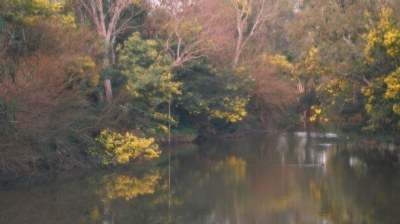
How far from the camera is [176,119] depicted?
117ft

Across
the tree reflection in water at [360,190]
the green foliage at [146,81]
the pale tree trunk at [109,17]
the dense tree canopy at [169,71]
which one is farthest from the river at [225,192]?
the pale tree trunk at [109,17]

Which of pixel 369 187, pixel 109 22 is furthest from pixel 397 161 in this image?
pixel 109 22

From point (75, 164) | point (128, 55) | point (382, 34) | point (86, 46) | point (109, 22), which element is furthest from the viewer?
point (109, 22)

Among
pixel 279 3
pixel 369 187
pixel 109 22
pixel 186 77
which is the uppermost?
pixel 279 3

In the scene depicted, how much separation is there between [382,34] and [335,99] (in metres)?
6.40

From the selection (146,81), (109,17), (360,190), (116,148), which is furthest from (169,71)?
(360,190)

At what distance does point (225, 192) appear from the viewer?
776 inches

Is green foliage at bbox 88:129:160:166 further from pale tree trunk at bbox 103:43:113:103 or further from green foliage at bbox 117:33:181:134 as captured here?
pale tree trunk at bbox 103:43:113:103

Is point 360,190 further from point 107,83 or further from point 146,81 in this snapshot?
point 107,83

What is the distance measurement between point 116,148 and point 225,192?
7.10 m

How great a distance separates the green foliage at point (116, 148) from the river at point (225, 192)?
1.96ft

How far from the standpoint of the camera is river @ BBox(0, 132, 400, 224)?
1586 cm

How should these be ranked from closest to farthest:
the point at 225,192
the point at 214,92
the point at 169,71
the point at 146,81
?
the point at 225,192 → the point at 146,81 → the point at 169,71 → the point at 214,92

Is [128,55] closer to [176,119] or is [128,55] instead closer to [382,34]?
[176,119]
